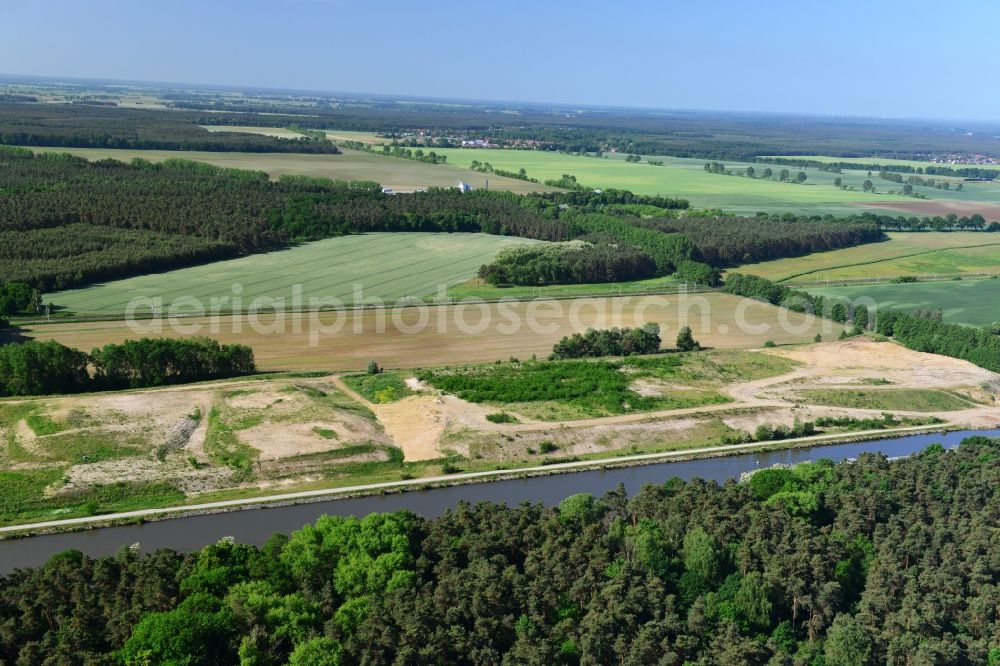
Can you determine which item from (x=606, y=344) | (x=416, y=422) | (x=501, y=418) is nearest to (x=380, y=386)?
(x=416, y=422)

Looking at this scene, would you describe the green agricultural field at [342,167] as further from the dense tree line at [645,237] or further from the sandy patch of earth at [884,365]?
→ the sandy patch of earth at [884,365]

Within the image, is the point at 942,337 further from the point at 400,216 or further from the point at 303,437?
the point at 400,216

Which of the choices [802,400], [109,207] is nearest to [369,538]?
[802,400]

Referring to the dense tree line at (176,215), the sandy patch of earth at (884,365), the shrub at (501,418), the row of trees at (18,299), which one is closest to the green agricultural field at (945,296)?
the sandy patch of earth at (884,365)

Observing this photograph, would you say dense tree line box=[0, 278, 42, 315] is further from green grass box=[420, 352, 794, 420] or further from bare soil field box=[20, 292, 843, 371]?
green grass box=[420, 352, 794, 420]

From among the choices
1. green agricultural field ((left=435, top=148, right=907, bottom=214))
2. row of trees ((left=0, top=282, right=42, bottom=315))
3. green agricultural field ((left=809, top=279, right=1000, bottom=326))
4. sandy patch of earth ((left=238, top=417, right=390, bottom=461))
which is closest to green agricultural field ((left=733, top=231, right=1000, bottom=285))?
green agricultural field ((left=809, top=279, right=1000, bottom=326))

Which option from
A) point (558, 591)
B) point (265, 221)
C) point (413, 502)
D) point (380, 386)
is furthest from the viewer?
point (265, 221)
